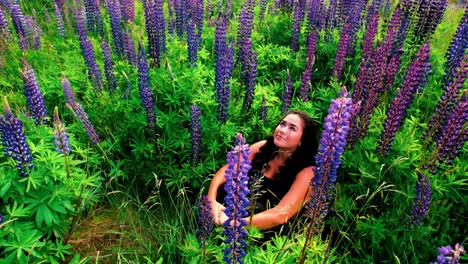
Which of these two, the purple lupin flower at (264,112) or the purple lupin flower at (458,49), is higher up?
the purple lupin flower at (458,49)

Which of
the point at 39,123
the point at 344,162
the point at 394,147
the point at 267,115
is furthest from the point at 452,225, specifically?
the point at 39,123

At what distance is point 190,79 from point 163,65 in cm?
60

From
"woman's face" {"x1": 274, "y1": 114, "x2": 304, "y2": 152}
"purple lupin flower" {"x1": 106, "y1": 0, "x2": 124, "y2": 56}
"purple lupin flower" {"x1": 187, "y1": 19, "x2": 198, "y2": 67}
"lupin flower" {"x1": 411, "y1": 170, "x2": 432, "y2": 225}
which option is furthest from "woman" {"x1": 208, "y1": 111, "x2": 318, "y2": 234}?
"purple lupin flower" {"x1": 106, "y1": 0, "x2": 124, "y2": 56}

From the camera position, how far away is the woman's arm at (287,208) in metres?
2.98

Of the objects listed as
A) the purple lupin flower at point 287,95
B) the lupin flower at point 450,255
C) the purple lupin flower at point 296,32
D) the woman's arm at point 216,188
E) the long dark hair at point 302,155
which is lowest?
the woman's arm at point 216,188

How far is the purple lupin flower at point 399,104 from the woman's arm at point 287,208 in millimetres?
770

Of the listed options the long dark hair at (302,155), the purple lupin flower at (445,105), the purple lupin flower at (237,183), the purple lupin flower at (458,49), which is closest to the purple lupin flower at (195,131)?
the long dark hair at (302,155)

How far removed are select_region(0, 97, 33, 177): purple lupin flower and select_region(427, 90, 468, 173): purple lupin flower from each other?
130 inches

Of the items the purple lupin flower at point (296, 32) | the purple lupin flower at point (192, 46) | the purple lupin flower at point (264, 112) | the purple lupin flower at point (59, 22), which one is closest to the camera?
the purple lupin flower at point (264, 112)

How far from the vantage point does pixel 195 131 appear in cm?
339

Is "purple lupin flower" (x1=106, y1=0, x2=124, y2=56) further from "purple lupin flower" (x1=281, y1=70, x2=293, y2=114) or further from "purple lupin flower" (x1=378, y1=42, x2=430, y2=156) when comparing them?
"purple lupin flower" (x1=378, y1=42, x2=430, y2=156)

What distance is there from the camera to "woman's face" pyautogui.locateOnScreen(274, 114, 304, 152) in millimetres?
3252

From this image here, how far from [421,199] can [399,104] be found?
85cm

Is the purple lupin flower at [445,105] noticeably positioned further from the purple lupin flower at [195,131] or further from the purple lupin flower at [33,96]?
the purple lupin flower at [33,96]
